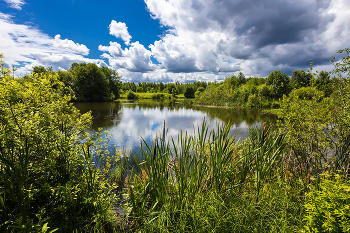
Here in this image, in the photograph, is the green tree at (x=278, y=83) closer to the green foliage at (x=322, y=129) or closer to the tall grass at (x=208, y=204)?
the green foliage at (x=322, y=129)

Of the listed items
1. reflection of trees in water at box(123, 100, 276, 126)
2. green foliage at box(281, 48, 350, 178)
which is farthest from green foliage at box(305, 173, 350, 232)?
reflection of trees in water at box(123, 100, 276, 126)

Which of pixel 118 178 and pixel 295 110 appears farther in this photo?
pixel 118 178

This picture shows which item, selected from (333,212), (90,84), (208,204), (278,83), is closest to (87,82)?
(90,84)

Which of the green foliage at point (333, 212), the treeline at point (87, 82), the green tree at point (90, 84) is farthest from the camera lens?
the green tree at point (90, 84)

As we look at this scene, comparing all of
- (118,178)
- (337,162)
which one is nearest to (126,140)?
(118,178)

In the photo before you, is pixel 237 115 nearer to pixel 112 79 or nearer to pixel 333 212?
pixel 333 212

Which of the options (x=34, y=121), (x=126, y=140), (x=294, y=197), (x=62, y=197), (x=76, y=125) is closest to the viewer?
(x=62, y=197)

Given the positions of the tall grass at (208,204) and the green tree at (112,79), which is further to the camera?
the green tree at (112,79)

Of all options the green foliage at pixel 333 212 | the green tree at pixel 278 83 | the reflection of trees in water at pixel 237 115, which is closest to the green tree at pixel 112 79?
the reflection of trees in water at pixel 237 115

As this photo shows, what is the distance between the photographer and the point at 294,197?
3.20m

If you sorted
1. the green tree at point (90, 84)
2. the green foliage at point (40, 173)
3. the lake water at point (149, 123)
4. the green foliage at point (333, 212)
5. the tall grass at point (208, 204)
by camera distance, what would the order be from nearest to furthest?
the green foliage at point (333, 212) → the green foliage at point (40, 173) → the tall grass at point (208, 204) → the lake water at point (149, 123) → the green tree at point (90, 84)

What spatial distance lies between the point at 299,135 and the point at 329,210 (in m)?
2.72

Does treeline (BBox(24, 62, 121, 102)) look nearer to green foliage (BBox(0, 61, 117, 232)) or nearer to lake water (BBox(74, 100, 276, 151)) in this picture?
lake water (BBox(74, 100, 276, 151))

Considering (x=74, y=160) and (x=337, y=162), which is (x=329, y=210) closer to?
(x=337, y=162)
